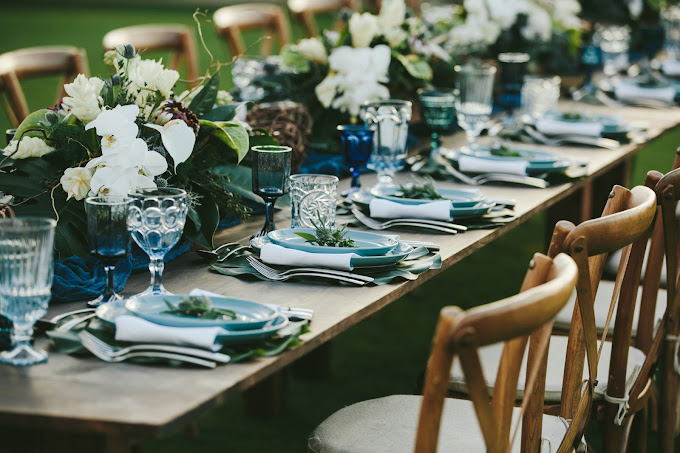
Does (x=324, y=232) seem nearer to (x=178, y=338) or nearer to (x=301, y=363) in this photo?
(x=178, y=338)

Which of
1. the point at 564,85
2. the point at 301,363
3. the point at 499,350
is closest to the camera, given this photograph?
the point at 499,350

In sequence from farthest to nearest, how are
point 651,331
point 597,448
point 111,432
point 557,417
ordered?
point 597,448
point 651,331
point 557,417
point 111,432

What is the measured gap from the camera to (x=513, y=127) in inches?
114

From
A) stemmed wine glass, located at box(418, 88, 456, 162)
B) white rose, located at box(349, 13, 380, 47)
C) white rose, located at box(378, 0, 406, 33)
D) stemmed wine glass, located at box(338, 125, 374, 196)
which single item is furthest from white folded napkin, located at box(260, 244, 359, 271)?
white rose, located at box(378, 0, 406, 33)

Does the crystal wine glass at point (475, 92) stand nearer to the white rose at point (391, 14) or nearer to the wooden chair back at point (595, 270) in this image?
the white rose at point (391, 14)

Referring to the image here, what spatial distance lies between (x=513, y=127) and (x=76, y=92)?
1685 millimetres

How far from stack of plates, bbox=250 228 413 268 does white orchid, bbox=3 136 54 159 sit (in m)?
0.38

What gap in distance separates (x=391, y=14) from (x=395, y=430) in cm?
142

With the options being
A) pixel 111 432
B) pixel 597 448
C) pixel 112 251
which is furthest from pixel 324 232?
pixel 597 448

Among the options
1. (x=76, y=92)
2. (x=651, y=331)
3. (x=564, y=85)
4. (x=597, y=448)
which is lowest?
(x=597, y=448)

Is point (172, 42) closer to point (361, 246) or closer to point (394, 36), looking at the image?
point (394, 36)

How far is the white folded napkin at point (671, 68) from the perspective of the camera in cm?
420

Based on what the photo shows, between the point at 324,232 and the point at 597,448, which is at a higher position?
the point at 324,232

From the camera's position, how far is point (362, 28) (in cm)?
254
